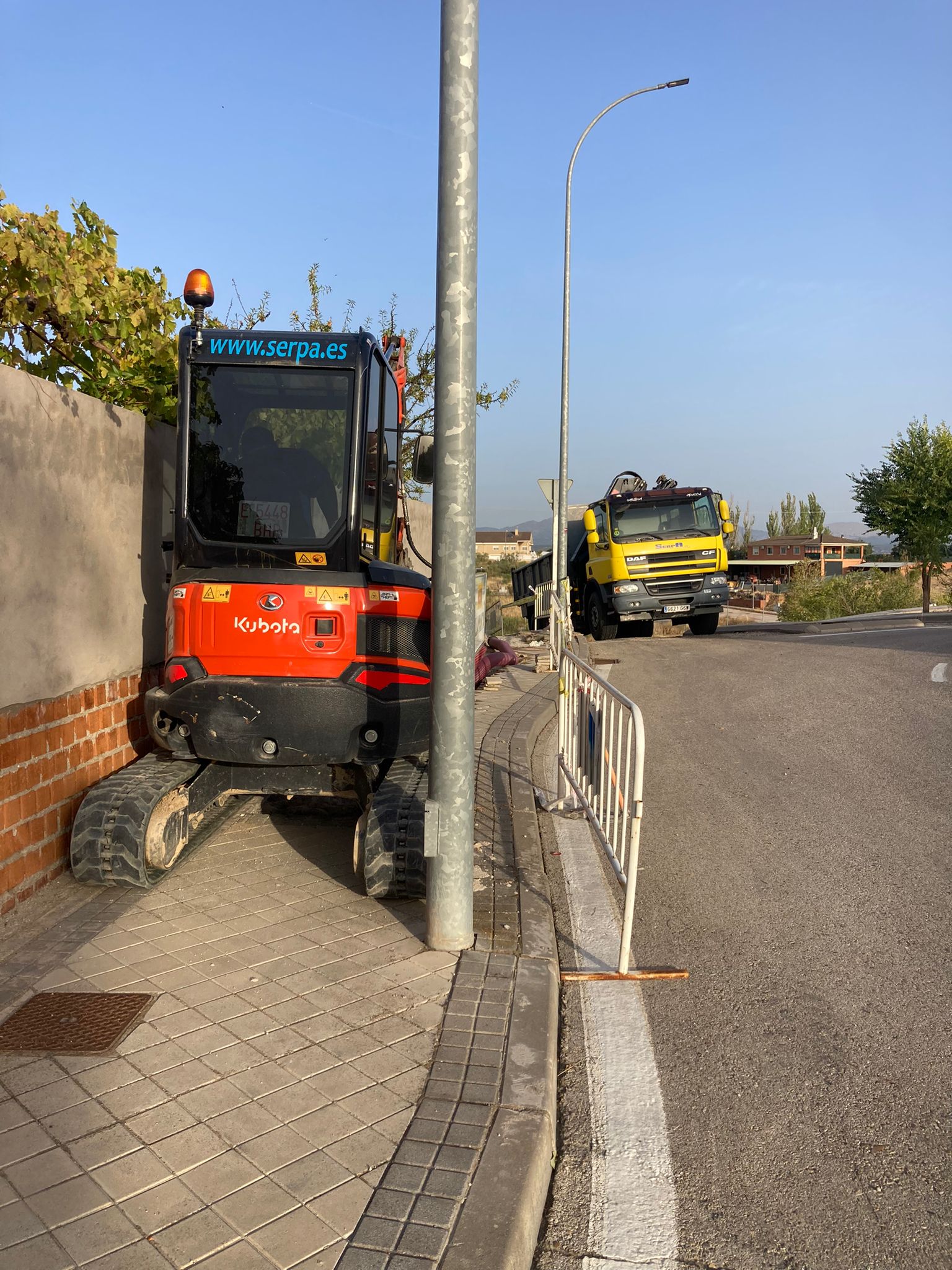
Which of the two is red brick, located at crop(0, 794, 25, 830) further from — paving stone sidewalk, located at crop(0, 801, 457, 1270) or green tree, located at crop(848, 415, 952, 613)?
green tree, located at crop(848, 415, 952, 613)

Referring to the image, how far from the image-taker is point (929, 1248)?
8.52ft

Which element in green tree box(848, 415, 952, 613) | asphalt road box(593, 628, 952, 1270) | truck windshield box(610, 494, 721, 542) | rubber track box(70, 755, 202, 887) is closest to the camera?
asphalt road box(593, 628, 952, 1270)

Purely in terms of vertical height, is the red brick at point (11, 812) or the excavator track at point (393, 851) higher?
the red brick at point (11, 812)

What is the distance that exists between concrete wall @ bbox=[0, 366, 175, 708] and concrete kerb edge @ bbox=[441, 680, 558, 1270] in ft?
9.37

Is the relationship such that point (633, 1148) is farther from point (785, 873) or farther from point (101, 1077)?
point (785, 873)

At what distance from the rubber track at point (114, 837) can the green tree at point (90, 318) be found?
2880 mm

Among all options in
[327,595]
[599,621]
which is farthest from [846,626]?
[327,595]

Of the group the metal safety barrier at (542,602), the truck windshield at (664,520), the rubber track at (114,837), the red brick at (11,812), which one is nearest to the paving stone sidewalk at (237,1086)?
the rubber track at (114,837)

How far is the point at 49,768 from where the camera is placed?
5.16 metres

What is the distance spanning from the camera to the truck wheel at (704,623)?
65.9ft

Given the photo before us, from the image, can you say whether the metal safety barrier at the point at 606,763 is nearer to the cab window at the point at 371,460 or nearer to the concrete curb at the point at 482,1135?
the concrete curb at the point at 482,1135

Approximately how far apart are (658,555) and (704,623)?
246cm

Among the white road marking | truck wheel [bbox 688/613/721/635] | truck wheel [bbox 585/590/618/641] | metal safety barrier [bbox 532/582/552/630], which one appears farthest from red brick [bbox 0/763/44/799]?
truck wheel [bbox 688/613/721/635]

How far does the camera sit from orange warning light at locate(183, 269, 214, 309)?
19.2ft
